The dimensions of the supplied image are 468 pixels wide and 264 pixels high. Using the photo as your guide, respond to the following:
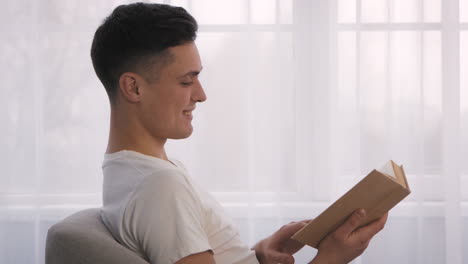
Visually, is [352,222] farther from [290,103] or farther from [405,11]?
[405,11]

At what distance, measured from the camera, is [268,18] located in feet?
7.91

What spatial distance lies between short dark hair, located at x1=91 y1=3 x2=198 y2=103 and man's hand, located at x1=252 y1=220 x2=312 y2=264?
55 cm

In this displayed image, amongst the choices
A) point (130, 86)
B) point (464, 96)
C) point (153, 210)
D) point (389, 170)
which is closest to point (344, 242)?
point (389, 170)

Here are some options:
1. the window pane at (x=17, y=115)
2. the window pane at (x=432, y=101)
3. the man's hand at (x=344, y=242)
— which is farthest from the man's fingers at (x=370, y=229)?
the window pane at (x=17, y=115)

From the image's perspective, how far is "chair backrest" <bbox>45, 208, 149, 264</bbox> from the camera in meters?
1.05

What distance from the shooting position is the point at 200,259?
1.05 meters

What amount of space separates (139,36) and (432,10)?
1.62m

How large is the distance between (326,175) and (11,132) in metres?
1.27

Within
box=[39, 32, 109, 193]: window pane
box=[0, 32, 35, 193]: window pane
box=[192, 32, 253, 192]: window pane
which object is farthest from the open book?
box=[0, 32, 35, 193]: window pane

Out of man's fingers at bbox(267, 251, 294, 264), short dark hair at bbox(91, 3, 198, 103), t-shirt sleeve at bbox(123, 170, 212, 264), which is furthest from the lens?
man's fingers at bbox(267, 251, 294, 264)

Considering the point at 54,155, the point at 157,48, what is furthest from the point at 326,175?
the point at 157,48

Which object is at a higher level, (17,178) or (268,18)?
(268,18)

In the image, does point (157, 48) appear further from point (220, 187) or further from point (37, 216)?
point (37, 216)

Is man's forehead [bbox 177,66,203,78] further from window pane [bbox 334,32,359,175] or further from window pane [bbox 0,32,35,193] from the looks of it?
window pane [bbox 0,32,35,193]
